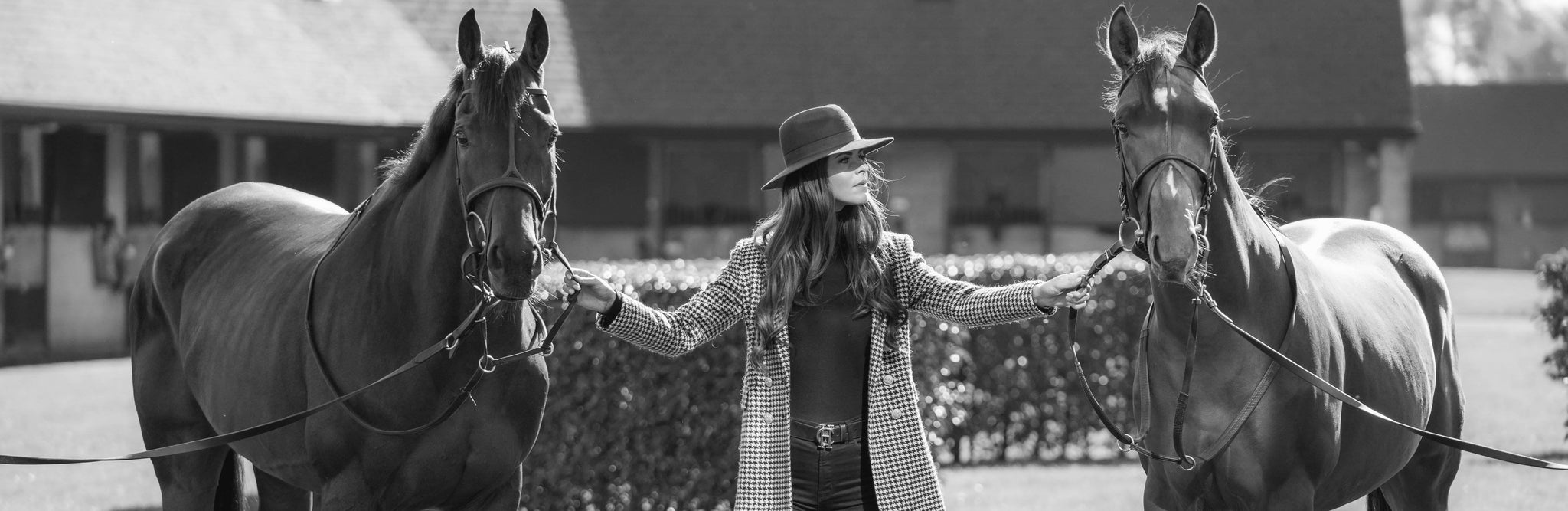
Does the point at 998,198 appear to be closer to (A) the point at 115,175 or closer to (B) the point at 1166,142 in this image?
(A) the point at 115,175

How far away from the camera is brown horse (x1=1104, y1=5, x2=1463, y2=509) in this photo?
403 centimetres

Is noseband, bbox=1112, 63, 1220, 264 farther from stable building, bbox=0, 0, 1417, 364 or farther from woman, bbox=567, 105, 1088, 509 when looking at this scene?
stable building, bbox=0, 0, 1417, 364

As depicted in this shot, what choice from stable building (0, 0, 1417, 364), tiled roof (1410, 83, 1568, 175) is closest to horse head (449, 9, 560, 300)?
stable building (0, 0, 1417, 364)

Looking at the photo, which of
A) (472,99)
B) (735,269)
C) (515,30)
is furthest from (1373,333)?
(515,30)

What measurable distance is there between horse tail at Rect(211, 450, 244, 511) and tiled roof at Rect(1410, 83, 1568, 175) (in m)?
39.7

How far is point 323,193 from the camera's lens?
2053cm

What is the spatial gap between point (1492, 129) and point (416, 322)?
44.9m

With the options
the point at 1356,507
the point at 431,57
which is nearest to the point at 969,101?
the point at 431,57

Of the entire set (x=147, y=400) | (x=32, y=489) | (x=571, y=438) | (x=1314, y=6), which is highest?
(x=1314, y=6)

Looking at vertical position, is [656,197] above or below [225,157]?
below

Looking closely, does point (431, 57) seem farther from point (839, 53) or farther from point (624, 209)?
point (839, 53)

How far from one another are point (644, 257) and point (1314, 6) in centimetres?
1216

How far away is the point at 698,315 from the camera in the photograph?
4484 mm

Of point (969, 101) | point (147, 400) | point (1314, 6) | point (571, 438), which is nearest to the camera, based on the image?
point (147, 400)
